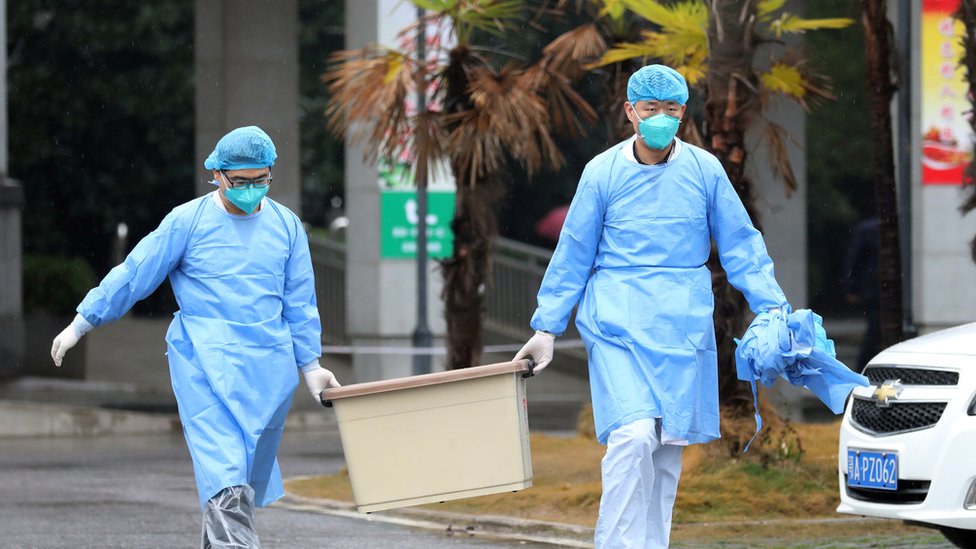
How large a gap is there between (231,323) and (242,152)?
0.65 metres

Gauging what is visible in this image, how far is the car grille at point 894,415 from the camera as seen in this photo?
7332 mm

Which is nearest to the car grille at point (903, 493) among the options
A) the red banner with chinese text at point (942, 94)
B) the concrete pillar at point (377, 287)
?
the red banner with chinese text at point (942, 94)

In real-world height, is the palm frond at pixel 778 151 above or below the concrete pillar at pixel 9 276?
above

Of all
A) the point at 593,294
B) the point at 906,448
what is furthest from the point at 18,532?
the point at 906,448

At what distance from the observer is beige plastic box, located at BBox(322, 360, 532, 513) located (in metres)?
6.21

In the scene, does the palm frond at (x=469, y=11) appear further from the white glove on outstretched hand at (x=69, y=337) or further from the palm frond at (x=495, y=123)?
the white glove on outstretched hand at (x=69, y=337)

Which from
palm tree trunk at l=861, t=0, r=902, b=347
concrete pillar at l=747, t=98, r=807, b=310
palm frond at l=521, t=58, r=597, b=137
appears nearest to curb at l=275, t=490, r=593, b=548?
palm frond at l=521, t=58, r=597, b=137

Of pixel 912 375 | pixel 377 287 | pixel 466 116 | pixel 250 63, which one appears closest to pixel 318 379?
pixel 912 375

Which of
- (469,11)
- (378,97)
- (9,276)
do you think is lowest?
(9,276)

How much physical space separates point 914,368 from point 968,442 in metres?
0.51

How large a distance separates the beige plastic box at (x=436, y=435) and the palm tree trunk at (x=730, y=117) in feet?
14.6

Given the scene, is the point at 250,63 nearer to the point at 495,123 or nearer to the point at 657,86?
the point at 495,123

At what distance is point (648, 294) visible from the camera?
6.45 meters

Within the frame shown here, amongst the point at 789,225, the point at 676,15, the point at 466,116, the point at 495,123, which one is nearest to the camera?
the point at 676,15
